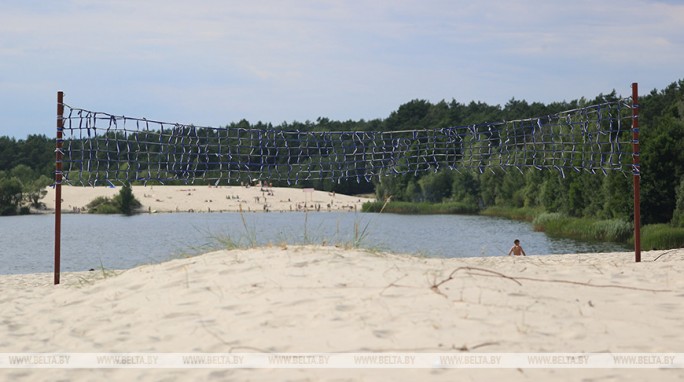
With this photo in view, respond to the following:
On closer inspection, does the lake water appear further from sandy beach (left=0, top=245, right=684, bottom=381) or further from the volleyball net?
sandy beach (left=0, top=245, right=684, bottom=381)

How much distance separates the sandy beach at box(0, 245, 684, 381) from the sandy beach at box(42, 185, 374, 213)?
6274 centimetres

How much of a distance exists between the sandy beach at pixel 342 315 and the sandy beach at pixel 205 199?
62735 millimetres

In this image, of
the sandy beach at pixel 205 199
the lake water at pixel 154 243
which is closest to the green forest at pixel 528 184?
the lake water at pixel 154 243

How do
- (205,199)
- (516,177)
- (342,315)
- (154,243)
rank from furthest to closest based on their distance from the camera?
(205,199), (516,177), (154,243), (342,315)

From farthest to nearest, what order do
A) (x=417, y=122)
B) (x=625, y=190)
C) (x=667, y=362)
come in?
(x=417, y=122) < (x=625, y=190) < (x=667, y=362)

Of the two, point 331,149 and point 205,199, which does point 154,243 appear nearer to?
point 331,149

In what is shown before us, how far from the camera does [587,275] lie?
8.94 metres

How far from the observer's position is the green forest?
29141mm

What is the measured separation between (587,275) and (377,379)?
4.43 meters

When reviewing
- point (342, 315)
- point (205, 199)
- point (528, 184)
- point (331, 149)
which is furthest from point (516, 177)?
point (342, 315)

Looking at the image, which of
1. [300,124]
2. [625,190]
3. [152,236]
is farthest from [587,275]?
[300,124]

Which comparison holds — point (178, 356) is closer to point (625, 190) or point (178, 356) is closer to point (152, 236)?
point (625, 190)

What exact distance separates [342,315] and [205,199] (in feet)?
243

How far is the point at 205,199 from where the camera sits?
79062 mm
